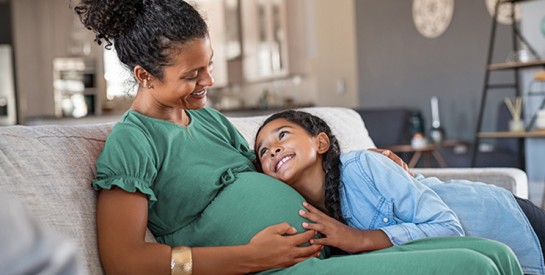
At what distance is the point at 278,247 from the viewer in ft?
4.40

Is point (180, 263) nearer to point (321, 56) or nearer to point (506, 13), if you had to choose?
point (506, 13)

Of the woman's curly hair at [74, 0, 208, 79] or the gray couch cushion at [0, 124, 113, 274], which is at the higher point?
the woman's curly hair at [74, 0, 208, 79]

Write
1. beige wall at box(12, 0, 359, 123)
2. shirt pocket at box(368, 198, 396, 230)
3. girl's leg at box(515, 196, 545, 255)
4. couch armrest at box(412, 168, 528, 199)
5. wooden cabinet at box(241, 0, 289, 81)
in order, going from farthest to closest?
beige wall at box(12, 0, 359, 123) → wooden cabinet at box(241, 0, 289, 81) → couch armrest at box(412, 168, 528, 199) → girl's leg at box(515, 196, 545, 255) → shirt pocket at box(368, 198, 396, 230)

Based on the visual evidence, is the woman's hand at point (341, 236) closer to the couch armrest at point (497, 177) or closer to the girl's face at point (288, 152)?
the girl's face at point (288, 152)

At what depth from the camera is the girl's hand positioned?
1334 mm

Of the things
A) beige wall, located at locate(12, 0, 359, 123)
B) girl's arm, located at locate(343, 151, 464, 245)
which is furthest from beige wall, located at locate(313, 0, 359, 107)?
girl's arm, located at locate(343, 151, 464, 245)

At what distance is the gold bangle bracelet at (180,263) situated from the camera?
4.31 feet

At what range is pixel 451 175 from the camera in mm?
2404

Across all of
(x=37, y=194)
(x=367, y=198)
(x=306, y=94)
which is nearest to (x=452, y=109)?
(x=306, y=94)

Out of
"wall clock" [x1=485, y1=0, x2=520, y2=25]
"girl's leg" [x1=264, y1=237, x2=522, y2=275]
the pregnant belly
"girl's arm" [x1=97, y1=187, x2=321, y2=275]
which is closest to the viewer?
"girl's leg" [x1=264, y1=237, x2=522, y2=275]

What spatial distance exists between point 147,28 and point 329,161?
1.70 feet

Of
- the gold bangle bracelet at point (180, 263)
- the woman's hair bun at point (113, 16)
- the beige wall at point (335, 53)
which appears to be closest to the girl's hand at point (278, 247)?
the gold bangle bracelet at point (180, 263)

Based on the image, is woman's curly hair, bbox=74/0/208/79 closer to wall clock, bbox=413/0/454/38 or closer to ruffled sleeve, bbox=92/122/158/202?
ruffled sleeve, bbox=92/122/158/202

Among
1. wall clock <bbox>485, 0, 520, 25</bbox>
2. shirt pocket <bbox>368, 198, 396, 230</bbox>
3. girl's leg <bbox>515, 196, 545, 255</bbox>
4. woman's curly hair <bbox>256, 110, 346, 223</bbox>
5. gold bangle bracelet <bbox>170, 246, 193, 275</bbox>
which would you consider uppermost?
wall clock <bbox>485, 0, 520, 25</bbox>
